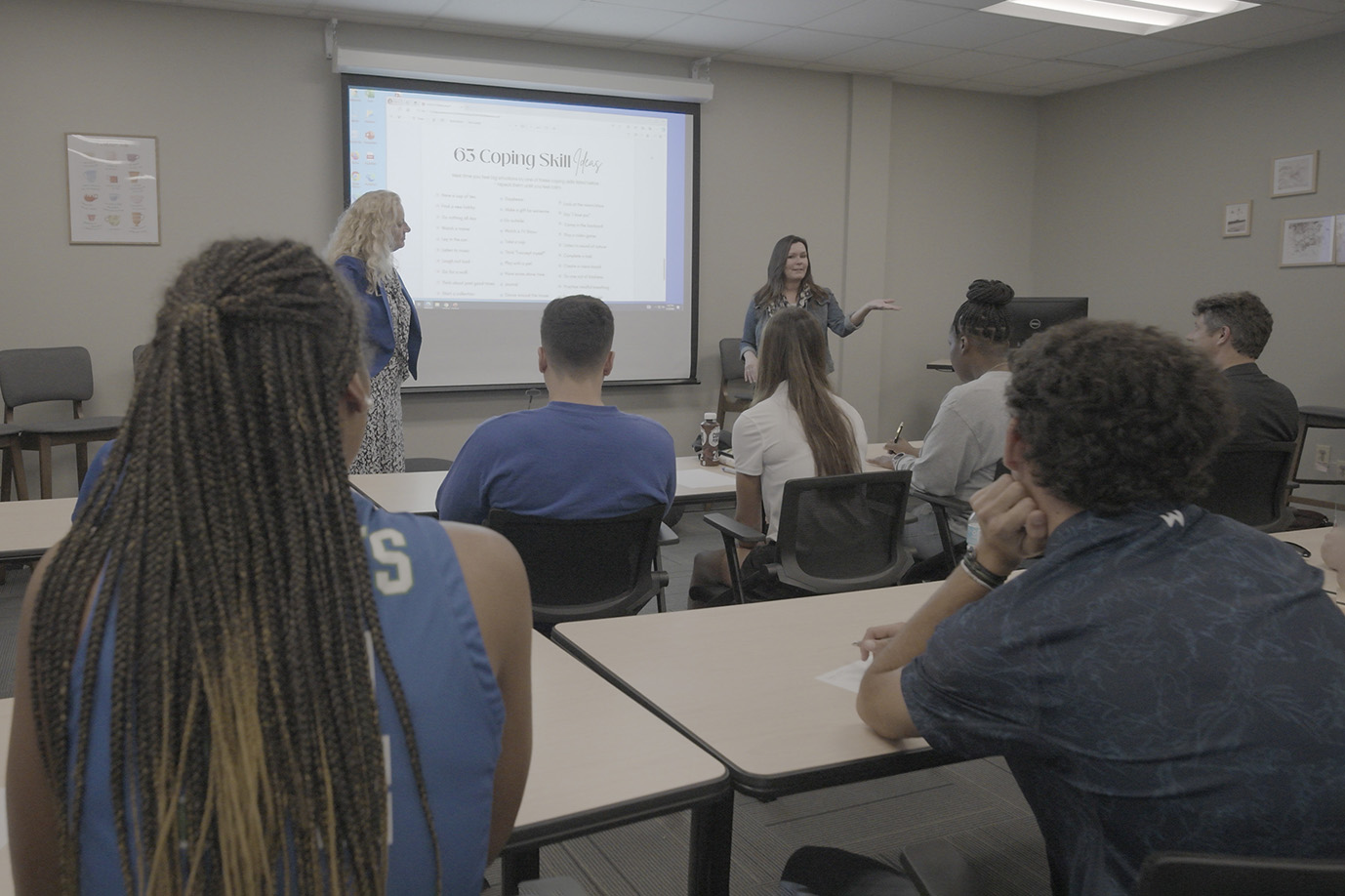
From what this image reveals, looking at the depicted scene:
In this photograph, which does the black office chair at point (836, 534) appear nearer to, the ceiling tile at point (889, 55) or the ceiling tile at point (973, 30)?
the ceiling tile at point (973, 30)

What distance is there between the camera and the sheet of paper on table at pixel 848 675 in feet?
4.84

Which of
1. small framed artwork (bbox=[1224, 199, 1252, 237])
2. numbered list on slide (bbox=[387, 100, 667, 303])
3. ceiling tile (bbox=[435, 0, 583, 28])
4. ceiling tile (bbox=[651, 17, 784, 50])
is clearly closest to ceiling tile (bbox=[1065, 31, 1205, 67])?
small framed artwork (bbox=[1224, 199, 1252, 237])

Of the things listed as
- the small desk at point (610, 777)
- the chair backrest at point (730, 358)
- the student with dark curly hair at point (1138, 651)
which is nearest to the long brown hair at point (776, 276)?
the chair backrest at point (730, 358)

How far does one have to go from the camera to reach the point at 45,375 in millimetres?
4840

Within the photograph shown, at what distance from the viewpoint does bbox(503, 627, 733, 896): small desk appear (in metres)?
1.11

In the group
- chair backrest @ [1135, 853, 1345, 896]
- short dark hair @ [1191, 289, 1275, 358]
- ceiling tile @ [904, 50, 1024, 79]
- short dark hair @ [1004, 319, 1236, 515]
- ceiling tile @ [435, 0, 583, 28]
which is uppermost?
ceiling tile @ [904, 50, 1024, 79]

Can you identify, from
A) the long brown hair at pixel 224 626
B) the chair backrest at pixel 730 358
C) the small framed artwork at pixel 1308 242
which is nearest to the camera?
the long brown hair at pixel 224 626

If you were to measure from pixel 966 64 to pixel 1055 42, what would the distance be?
640 mm

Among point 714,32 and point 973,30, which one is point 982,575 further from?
point 973,30

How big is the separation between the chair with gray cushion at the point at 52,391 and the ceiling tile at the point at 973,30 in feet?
15.0

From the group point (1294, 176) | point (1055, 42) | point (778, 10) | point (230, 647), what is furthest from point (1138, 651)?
point (1294, 176)

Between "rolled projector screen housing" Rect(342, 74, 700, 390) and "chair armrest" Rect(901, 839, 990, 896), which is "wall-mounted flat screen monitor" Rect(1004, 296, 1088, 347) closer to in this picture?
"rolled projector screen housing" Rect(342, 74, 700, 390)

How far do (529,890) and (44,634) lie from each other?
1.77 ft

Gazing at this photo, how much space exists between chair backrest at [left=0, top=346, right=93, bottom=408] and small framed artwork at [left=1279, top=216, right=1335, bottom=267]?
6.52 m
